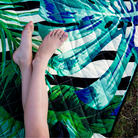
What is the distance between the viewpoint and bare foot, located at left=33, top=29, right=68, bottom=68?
0.89 meters

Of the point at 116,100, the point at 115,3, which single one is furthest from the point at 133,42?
the point at 116,100

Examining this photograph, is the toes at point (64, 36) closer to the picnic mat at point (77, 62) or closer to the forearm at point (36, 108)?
the picnic mat at point (77, 62)

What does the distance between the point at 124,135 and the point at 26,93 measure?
3.07ft

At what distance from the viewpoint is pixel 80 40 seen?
1011 millimetres

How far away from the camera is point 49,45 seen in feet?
3.07

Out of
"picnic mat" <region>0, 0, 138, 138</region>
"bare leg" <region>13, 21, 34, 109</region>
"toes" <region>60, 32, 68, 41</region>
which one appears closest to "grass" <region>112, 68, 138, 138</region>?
"picnic mat" <region>0, 0, 138, 138</region>

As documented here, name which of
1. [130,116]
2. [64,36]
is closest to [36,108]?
[64,36]

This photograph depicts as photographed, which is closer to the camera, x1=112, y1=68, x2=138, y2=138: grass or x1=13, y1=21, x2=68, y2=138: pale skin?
x1=13, y1=21, x2=68, y2=138: pale skin

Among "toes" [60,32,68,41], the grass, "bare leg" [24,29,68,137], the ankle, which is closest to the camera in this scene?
"bare leg" [24,29,68,137]

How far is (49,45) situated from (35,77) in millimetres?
272

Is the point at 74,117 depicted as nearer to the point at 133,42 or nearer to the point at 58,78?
the point at 58,78

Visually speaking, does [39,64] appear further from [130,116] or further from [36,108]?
[130,116]

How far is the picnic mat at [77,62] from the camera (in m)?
0.91

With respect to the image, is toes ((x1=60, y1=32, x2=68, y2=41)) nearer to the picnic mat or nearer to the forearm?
the picnic mat
